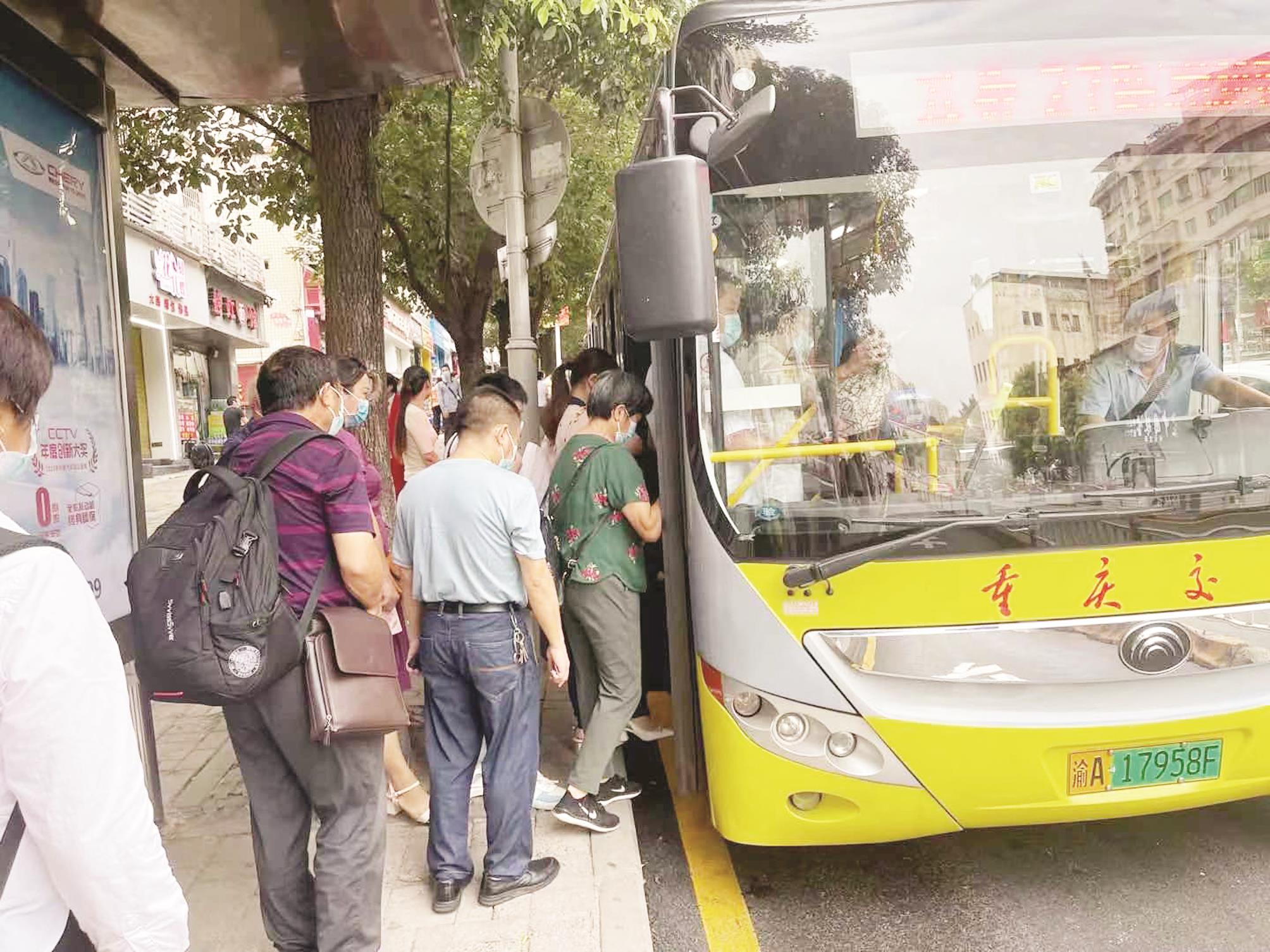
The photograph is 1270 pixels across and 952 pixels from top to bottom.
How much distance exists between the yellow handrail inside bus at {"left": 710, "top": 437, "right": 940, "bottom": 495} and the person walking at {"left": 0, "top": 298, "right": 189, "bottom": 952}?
201 cm

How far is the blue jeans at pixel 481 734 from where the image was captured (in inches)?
125

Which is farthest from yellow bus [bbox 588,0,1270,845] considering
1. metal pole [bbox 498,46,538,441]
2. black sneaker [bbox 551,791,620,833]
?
metal pole [bbox 498,46,538,441]

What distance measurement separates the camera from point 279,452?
8.59ft

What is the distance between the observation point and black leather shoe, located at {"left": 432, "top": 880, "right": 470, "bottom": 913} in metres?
3.24

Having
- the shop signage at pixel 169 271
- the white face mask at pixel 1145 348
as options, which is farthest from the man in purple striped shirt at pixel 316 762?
the shop signage at pixel 169 271

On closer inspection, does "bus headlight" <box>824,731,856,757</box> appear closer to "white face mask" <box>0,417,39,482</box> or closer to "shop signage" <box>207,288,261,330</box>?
"white face mask" <box>0,417,39,482</box>

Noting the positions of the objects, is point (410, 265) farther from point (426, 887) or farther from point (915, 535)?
point (915, 535)

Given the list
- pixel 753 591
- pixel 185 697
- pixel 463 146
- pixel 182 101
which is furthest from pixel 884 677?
pixel 463 146

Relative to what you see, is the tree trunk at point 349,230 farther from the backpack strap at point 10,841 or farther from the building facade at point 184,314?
the building facade at point 184,314

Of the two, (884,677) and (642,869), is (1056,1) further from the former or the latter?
(642,869)

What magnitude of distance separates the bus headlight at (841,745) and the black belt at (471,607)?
110cm

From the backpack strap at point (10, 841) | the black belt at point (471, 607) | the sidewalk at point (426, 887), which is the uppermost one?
the backpack strap at point (10, 841)

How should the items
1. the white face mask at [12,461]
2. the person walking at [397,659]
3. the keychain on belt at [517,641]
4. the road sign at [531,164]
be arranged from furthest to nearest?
1. the road sign at [531,164]
2. the person walking at [397,659]
3. the keychain on belt at [517,641]
4. the white face mask at [12,461]

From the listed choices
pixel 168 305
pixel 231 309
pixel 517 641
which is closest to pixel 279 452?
pixel 517 641
